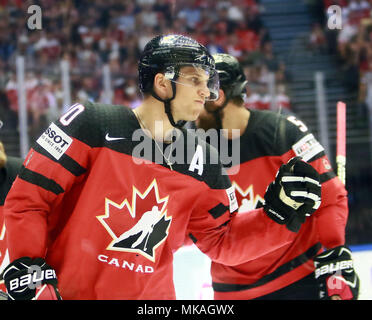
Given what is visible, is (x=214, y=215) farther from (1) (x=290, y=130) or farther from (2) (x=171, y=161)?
(1) (x=290, y=130)

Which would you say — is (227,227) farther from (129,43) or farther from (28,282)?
(129,43)

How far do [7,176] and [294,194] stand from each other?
1175 millimetres

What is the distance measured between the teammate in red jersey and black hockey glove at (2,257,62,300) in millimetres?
1057

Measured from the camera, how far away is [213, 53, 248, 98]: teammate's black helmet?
8.09 feet

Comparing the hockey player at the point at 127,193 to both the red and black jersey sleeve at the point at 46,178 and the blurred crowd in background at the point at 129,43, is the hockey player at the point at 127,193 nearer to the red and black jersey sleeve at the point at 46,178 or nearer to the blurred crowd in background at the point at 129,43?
the red and black jersey sleeve at the point at 46,178

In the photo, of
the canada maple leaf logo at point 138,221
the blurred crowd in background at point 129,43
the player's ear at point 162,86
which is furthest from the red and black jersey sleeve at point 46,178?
the blurred crowd in background at point 129,43

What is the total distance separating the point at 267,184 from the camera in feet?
7.86

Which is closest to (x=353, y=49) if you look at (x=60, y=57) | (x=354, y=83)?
(x=354, y=83)

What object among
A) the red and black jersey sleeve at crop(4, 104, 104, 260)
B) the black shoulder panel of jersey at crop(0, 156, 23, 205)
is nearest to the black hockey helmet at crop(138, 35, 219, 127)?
the red and black jersey sleeve at crop(4, 104, 104, 260)

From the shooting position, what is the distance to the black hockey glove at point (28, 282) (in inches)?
58.3

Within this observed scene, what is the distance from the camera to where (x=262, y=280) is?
2385mm

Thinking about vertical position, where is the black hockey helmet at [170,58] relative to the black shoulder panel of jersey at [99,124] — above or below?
above

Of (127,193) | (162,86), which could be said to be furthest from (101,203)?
(162,86)

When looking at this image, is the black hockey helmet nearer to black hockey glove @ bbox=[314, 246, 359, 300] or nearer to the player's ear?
the player's ear
